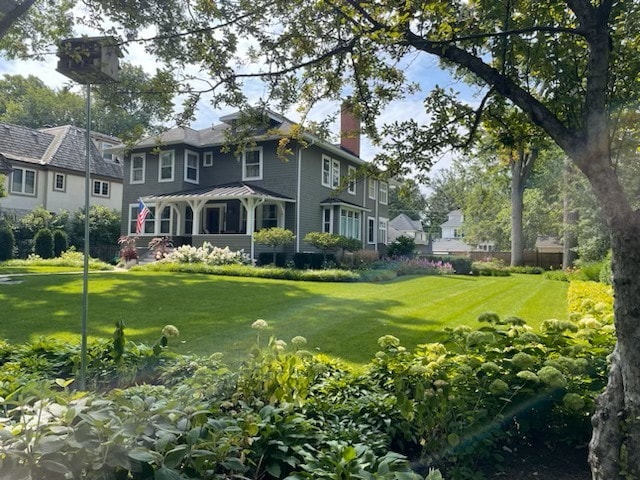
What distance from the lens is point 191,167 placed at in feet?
70.5

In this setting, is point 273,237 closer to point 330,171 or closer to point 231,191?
point 231,191

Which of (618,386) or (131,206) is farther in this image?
(131,206)

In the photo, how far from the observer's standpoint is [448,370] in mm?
3098

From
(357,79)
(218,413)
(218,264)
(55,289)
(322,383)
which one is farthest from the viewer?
(218,264)

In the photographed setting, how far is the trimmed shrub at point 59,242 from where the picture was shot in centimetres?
2280

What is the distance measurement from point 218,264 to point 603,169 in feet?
50.7

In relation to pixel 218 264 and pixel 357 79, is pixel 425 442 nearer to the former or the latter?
pixel 357 79

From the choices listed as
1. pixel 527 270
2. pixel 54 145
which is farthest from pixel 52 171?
pixel 527 270

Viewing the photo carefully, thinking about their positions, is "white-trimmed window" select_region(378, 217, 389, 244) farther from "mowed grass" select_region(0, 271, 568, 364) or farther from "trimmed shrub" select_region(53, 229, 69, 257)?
"trimmed shrub" select_region(53, 229, 69, 257)

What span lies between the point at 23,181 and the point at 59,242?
644cm

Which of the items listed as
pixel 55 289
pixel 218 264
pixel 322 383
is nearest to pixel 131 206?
pixel 218 264

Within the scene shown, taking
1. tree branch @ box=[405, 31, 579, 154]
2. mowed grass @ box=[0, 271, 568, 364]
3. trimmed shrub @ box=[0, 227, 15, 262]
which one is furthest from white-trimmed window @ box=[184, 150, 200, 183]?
tree branch @ box=[405, 31, 579, 154]

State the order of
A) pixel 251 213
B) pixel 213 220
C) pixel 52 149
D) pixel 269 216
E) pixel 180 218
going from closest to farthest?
1. pixel 251 213
2. pixel 269 216
3. pixel 180 218
4. pixel 213 220
5. pixel 52 149

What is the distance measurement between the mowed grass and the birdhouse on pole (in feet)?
8.32
